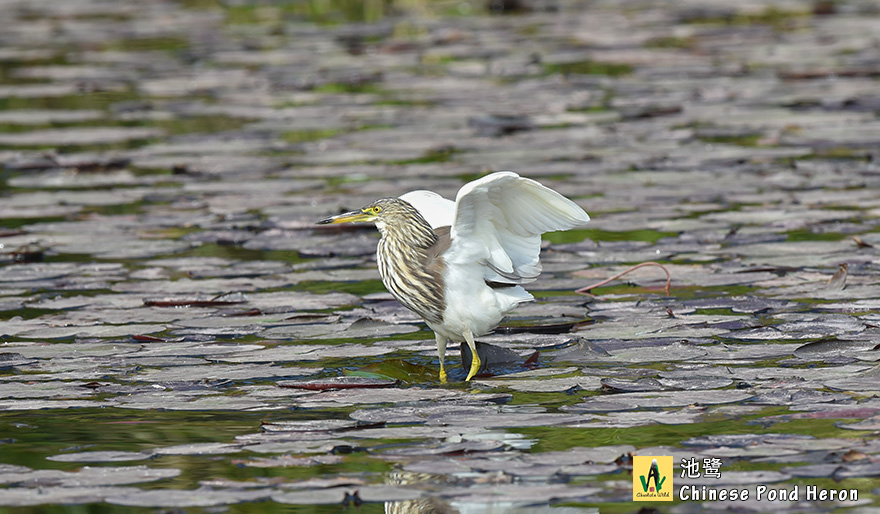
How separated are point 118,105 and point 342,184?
3.21 m

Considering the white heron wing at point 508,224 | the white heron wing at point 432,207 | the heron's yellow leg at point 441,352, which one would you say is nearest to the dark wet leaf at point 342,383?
the heron's yellow leg at point 441,352

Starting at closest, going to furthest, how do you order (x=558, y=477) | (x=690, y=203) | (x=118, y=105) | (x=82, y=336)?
(x=558, y=477) → (x=82, y=336) → (x=690, y=203) → (x=118, y=105)

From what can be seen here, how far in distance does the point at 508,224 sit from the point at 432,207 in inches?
16.7

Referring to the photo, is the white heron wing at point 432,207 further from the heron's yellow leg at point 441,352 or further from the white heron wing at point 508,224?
the heron's yellow leg at point 441,352

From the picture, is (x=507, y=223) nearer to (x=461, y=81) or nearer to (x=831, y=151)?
(x=831, y=151)

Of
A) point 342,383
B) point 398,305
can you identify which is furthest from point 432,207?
point 342,383

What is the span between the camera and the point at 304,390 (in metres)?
3.75

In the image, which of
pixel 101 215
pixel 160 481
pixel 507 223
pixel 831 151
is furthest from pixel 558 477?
pixel 831 151

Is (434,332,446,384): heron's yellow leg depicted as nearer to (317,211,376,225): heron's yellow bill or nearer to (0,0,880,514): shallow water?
(0,0,880,514): shallow water

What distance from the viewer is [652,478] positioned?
Answer: 2.90m

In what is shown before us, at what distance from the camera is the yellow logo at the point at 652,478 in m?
2.81

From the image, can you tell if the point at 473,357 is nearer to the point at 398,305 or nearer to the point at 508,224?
the point at 508,224

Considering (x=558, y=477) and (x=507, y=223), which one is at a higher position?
(x=507, y=223)

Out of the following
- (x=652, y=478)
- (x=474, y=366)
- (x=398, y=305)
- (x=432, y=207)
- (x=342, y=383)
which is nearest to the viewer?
(x=652, y=478)
